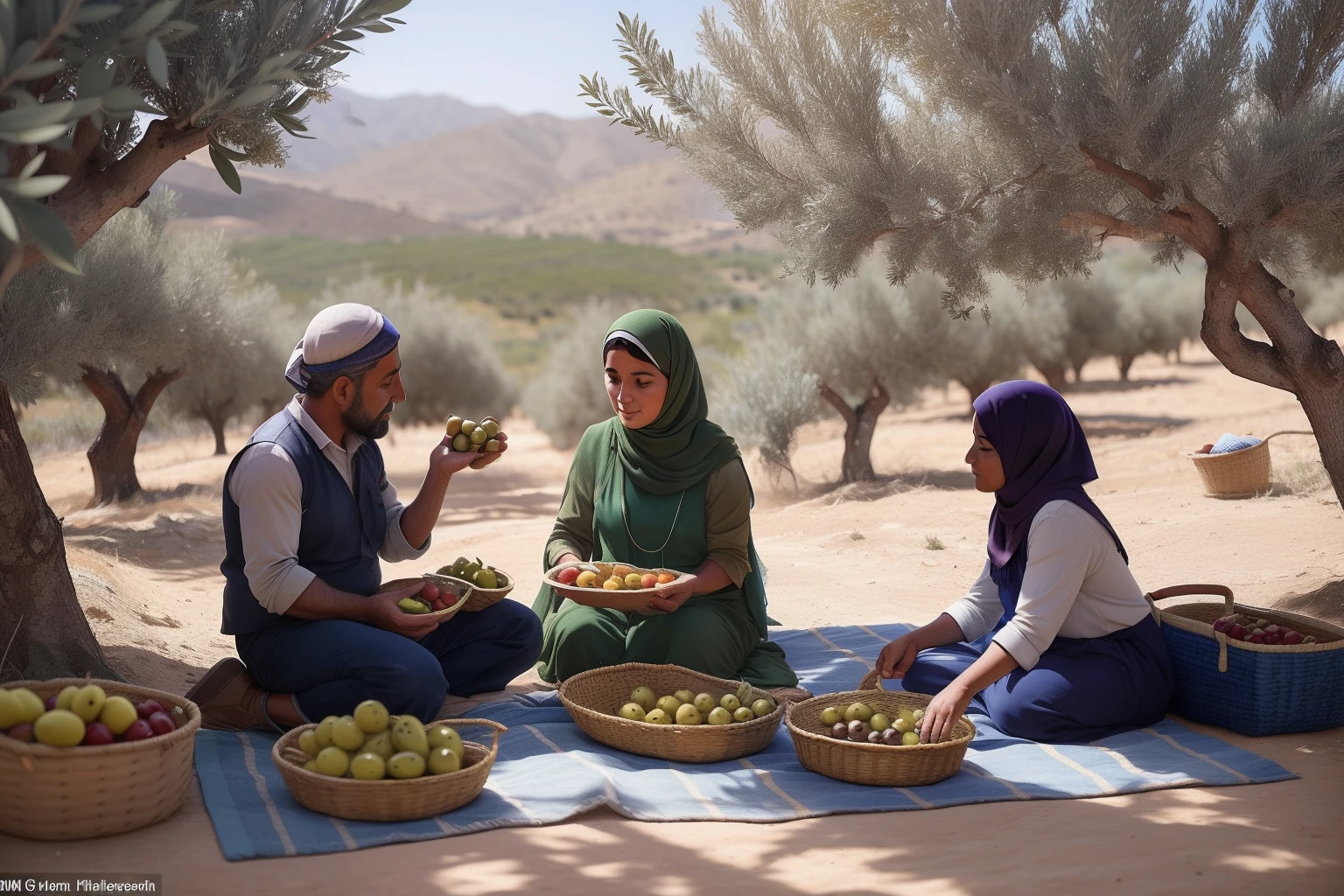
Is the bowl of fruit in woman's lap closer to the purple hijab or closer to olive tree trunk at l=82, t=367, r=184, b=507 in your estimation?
the purple hijab

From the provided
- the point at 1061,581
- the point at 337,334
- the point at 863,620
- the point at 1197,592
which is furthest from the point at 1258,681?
the point at 337,334

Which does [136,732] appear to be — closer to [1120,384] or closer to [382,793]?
[382,793]

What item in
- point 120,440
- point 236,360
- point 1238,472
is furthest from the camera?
point 236,360

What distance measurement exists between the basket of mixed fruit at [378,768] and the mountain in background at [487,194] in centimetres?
6130

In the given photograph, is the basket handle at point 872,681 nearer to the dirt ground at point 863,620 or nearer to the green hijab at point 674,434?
the dirt ground at point 863,620

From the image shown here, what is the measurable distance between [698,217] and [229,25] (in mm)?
118303

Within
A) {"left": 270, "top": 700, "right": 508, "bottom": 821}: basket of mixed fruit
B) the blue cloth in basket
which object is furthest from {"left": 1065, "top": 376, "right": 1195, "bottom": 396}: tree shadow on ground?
{"left": 270, "top": 700, "right": 508, "bottom": 821}: basket of mixed fruit

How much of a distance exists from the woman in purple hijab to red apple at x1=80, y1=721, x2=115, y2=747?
2786 millimetres

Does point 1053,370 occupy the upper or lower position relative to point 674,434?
upper

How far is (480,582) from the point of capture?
17.1 ft

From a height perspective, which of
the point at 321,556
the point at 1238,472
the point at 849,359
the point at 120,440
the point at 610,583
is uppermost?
the point at 849,359

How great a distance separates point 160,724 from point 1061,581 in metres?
3.16

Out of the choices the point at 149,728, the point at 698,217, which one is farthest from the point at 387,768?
the point at 698,217

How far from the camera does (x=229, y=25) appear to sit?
4945 mm
